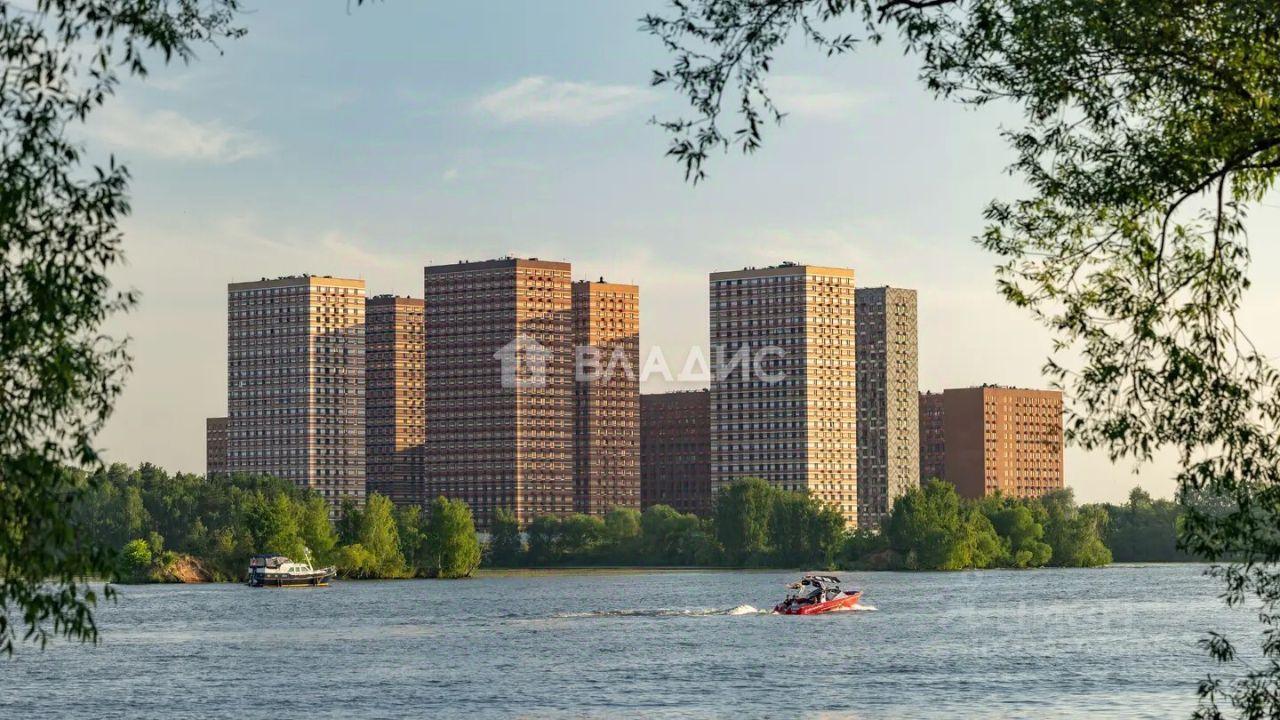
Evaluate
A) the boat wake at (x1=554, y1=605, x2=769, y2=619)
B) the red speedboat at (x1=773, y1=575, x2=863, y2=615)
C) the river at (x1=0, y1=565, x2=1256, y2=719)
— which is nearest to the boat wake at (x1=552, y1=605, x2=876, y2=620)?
the boat wake at (x1=554, y1=605, x2=769, y2=619)

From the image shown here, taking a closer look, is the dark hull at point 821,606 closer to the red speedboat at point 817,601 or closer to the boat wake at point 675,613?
the red speedboat at point 817,601

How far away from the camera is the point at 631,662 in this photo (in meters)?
97.9

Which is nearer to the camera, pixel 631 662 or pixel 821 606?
pixel 631 662

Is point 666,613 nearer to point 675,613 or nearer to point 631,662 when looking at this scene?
point 675,613

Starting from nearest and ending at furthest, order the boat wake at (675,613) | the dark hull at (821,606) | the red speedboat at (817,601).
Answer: the boat wake at (675,613)
the dark hull at (821,606)
the red speedboat at (817,601)

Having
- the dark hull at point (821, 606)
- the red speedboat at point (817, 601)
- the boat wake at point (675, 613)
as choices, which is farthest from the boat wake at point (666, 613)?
the red speedboat at point (817, 601)

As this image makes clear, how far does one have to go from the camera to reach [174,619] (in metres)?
149

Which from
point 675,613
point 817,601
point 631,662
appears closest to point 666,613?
point 675,613

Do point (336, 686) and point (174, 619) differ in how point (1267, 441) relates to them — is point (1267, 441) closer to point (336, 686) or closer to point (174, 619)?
point (336, 686)

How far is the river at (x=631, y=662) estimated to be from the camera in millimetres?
76188

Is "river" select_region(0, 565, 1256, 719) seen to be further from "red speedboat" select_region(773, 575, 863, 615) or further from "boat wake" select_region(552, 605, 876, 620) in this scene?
"red speedboat" select_region(773, 575, 863, 615)

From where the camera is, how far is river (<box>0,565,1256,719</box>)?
76.2 metres

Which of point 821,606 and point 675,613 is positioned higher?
point 821,606

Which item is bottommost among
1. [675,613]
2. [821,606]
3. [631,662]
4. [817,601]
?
[675,613]
